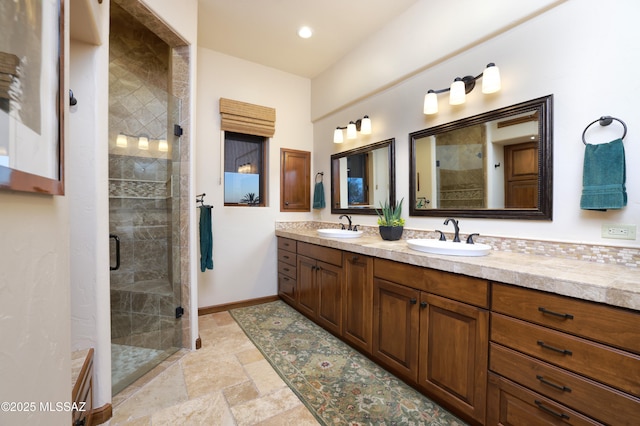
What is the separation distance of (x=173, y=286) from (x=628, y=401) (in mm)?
2681

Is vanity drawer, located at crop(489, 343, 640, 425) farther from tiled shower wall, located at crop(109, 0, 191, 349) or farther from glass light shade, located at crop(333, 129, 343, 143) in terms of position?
glass light shade, located at crop(333, 129, 343, 143)

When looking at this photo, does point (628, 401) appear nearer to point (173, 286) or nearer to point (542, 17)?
point (542, 17)

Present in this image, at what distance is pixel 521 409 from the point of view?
3.92ft

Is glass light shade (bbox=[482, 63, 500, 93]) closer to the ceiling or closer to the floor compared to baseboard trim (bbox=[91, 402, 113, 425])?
closer to the ceiling

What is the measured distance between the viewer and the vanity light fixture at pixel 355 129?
2.81 m

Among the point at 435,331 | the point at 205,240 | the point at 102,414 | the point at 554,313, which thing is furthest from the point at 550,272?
the point at 205,240

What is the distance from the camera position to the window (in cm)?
322

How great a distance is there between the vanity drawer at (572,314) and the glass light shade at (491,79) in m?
1.30

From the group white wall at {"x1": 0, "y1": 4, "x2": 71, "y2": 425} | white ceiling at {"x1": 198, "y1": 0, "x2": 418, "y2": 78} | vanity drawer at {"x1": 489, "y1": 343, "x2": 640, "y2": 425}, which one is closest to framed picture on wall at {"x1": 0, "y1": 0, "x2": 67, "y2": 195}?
white wall at {"x1": 0, "y1": 4, "x2": 71, "y2": 425}

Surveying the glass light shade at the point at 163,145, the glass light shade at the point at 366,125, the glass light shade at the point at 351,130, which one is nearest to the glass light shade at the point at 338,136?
the glass light shade at the point at 351,130

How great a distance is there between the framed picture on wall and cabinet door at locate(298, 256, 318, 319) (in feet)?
7.24


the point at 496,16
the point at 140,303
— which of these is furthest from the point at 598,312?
the point at 140,303

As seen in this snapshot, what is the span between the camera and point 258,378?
1882mm

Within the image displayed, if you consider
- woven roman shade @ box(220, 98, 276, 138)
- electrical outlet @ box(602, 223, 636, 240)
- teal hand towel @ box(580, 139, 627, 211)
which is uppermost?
woven roman shade @ box(220, 98, 276, 138)
